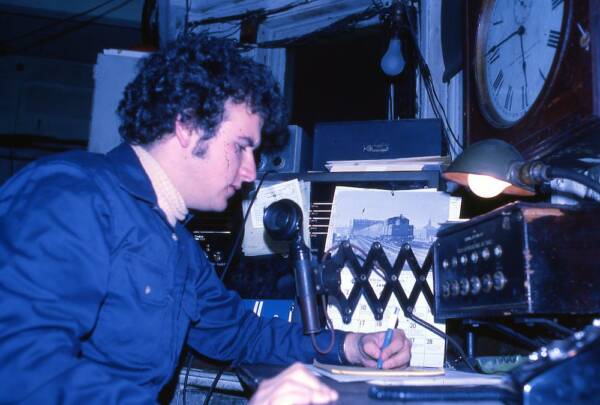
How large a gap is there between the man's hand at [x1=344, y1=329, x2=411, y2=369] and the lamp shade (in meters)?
0.40

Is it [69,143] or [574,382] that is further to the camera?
[69,143]

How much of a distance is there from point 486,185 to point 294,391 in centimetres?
64

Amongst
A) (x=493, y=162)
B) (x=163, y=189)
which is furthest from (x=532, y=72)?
(x=163, y=189)

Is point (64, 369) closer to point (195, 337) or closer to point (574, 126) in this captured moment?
point (195, 337)

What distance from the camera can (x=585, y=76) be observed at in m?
0.78

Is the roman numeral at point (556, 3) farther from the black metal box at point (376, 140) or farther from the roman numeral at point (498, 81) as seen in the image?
the black metal box at point (376, 140)

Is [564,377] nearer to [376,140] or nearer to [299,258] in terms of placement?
[299,258]

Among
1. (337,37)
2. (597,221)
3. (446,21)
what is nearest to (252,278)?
(597,221)

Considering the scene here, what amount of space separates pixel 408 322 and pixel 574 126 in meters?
0.66

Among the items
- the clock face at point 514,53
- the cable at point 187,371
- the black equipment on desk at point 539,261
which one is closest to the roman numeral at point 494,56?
the clock face at point 514,53

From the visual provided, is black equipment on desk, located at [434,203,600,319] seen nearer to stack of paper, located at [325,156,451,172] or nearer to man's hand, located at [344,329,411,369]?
man's hand, located at [344,329,411,369]

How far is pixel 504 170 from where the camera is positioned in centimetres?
89

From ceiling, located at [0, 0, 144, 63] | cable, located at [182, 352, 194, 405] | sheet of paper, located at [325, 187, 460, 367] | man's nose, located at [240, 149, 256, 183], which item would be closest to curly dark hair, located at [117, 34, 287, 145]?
man's nose, located at [240, 149, 256, 183]

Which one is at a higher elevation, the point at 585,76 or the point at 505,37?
the point at 505,37
